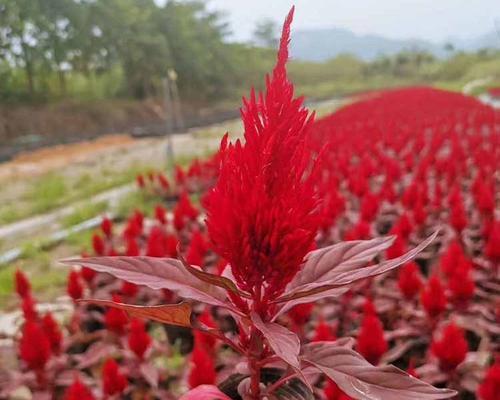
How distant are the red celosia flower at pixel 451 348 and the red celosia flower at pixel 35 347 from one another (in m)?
1.07

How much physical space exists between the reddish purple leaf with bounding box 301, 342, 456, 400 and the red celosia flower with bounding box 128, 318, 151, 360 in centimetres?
109

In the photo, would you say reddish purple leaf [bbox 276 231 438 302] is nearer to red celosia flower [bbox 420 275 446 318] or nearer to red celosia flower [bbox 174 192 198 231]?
red celosia flower [bbox 420 275 446 318]

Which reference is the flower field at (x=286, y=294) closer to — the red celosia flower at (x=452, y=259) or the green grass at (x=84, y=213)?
the red celosia flower at (x=452, y=259)

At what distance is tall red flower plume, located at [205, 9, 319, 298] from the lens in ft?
2.22

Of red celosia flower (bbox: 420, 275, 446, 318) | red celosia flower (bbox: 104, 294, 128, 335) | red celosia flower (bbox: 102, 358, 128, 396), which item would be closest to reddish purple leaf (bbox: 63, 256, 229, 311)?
red celosia flower (bbox: 102, 358, 128, 396)

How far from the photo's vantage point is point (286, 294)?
0.78 metres

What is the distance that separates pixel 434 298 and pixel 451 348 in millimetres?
274

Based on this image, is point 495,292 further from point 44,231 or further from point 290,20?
point 44,231

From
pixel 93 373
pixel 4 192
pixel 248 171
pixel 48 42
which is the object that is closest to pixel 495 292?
pixel 93 373

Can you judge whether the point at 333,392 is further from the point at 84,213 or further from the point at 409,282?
the point at 84,213

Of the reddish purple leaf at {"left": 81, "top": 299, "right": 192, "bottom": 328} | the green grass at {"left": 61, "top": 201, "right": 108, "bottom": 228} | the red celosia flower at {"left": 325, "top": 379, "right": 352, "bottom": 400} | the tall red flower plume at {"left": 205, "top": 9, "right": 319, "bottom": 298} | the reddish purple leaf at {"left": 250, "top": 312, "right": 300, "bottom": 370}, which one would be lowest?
the green grass at {"left": 61, "top": 201, "right": 108, "bottom": 228}

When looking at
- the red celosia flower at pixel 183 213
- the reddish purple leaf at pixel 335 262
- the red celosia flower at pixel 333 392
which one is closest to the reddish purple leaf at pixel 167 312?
the reddish purple leaf at pixel 335 262

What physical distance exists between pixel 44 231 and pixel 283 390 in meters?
5.24

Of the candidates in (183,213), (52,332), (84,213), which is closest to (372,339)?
(52,332)
